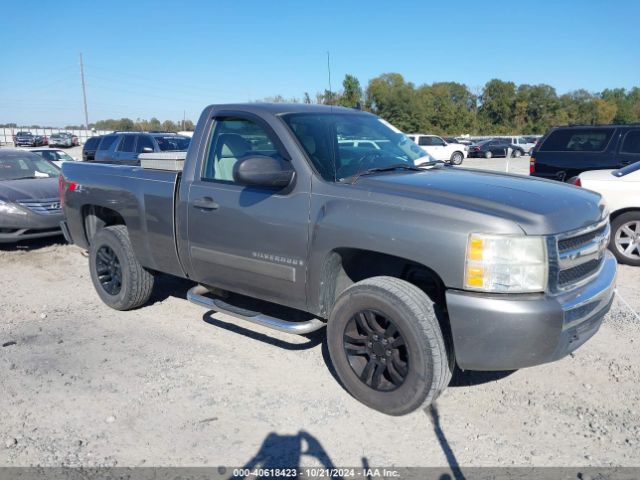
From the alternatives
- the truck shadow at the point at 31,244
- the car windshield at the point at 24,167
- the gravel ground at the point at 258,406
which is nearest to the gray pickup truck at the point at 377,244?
the gravel ground at the point at 258,406

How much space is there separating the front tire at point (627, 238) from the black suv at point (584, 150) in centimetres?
269

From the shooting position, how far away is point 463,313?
9.98 feet

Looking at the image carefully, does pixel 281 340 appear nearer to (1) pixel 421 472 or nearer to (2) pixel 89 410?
(2) pixel 89 410

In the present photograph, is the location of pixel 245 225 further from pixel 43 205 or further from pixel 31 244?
pixel 31 244

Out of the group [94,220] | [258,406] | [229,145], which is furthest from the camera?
[94,220]

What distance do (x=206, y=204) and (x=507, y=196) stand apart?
223 cm

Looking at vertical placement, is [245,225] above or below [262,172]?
below

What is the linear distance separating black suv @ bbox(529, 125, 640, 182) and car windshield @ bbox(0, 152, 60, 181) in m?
9.02

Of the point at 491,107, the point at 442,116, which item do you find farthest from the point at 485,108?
the point at 442,116

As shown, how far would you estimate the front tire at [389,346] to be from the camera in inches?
126

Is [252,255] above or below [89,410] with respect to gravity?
above

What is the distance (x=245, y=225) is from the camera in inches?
157

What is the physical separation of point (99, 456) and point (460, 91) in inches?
4254

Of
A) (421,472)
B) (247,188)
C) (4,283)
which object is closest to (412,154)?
(247,188)
